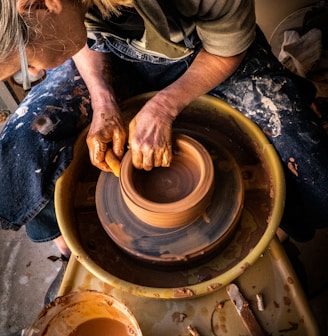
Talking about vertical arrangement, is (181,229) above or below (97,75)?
below

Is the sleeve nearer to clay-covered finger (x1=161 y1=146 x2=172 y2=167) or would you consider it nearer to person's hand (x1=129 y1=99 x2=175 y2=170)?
person's hand (x1=129 y1=99 x2=175 y2=170)

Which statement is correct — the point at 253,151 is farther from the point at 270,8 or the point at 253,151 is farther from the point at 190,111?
the point at 270,8

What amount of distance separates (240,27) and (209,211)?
2.07 ft

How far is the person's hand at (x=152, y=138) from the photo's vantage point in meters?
1.45

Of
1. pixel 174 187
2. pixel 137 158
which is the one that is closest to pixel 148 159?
pixel 137 158

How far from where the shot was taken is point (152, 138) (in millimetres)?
1459

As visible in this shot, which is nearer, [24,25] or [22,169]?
[24,25]

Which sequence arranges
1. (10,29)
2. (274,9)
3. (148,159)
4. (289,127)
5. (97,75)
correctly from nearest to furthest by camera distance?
(10,29) → (148,159) → (289,127) → (97,75) → (274,9)

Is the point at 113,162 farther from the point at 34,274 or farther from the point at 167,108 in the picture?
the point at 34,274

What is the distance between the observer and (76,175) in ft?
5.51

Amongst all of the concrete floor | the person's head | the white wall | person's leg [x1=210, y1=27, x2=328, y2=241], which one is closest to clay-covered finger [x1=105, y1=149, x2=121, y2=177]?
the person's head

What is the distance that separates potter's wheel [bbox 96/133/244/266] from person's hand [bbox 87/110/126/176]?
114mm

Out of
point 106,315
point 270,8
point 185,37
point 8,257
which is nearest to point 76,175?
point 106,315

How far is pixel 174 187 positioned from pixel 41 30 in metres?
0.66
